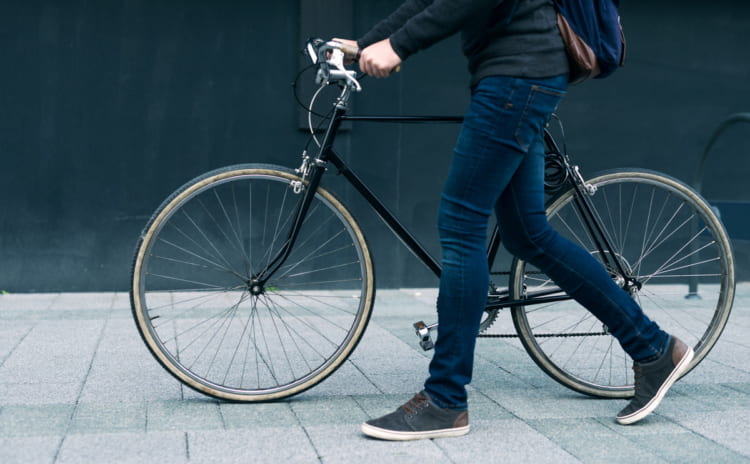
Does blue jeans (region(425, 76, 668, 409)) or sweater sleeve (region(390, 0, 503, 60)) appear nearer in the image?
sweater sleeve (region(390, 0, 503, 60))

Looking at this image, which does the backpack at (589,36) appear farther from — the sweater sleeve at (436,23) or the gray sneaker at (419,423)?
the gray sneaker at (419,423)

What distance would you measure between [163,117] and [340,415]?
3.58 metres

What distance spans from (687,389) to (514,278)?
890 mm

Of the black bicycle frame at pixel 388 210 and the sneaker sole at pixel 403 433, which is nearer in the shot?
the sneaker sole at pixel 403 433

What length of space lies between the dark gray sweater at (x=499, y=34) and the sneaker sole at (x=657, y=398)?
1.12 meters

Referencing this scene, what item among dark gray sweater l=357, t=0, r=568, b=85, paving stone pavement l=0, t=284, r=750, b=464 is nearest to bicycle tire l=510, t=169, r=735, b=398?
paving stone pavement l=0, t=284, r=750, b=464

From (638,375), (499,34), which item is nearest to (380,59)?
(499,34)

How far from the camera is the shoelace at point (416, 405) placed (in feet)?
10.8

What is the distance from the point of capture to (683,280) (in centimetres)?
686

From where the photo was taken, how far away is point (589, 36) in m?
3.25

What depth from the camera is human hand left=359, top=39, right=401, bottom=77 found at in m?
3.16

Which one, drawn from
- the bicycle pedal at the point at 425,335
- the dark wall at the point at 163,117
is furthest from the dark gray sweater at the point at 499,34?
the dark wall at the point at 163,117

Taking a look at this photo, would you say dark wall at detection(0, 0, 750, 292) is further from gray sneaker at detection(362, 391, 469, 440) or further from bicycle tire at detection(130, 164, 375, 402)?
gray sneaker at detection(362, 391, 469, 440)

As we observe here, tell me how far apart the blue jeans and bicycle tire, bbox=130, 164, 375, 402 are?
1.63ft
